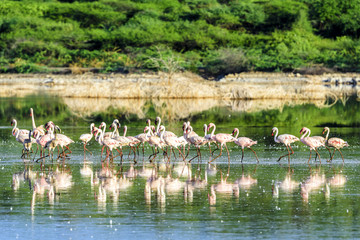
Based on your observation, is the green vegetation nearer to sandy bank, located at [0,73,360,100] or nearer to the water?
sandy bank, located at [0,73,360,100]

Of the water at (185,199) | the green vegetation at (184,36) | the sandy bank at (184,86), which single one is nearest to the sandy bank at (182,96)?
the sandy bank at (184,86)

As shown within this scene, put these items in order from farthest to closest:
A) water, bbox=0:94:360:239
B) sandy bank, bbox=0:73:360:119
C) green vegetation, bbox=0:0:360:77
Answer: green vegetation, bbox=0:0:360:77 → sandy bank, bbox=0:73:360:119 → water, bbox=0:94:360:239

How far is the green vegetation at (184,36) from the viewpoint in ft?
184

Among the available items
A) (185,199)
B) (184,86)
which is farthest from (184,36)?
(185,199)

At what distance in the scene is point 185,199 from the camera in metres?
12.8

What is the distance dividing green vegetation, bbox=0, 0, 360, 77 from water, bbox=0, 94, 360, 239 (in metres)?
32.7

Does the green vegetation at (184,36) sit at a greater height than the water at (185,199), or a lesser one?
greater

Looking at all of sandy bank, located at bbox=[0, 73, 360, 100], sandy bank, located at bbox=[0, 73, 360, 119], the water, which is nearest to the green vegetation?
sandy bank, located at bbox=[0, 73, 360, 100]

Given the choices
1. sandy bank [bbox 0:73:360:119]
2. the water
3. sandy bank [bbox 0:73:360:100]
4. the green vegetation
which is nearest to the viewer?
the water

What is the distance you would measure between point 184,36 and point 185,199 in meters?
52.6

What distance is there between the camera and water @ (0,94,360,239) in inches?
419

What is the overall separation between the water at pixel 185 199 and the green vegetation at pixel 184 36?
107 ft

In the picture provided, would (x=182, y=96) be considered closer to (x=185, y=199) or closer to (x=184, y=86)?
(x=184, y=86)

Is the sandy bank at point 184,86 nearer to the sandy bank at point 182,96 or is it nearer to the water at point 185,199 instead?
the sandy bank at point 182,96
